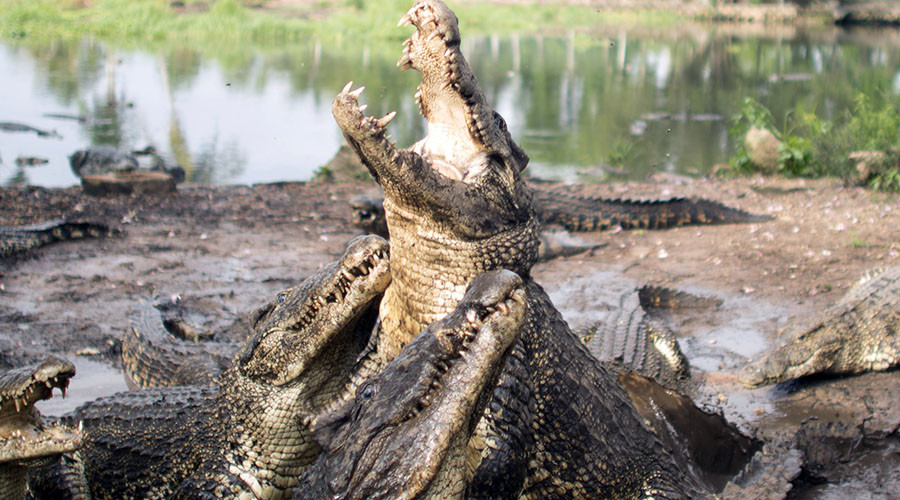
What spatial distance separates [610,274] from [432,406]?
509 centimetres

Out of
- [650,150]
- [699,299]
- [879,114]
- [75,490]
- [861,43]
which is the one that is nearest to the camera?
[75,490]

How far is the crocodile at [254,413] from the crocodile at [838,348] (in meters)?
2.74

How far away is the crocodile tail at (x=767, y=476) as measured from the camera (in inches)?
133

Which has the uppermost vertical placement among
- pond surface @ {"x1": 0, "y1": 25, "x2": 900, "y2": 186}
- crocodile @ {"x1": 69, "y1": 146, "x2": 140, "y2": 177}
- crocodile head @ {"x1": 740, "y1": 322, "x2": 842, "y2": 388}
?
crocodile head @ {"x1": 740, "y1": 322, "x2": 842, "y2": 388}

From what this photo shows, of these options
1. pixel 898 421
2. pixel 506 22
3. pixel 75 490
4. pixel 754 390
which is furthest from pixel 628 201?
pixel 506 22

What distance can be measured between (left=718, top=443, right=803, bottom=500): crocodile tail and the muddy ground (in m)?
0.17

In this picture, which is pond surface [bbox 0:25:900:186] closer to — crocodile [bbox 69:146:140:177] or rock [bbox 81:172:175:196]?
crocodile [bbox 69:146:140:177]

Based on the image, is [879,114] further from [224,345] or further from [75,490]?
[75,490]

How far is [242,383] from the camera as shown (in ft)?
10.6

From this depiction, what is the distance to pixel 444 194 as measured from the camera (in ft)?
9.17

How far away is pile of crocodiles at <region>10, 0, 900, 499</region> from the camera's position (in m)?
2.03

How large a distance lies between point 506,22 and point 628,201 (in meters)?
26.3

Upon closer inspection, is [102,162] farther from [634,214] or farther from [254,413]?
[254,413]

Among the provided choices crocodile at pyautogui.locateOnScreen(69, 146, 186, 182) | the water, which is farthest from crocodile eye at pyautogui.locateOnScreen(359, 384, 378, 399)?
crocodile at pyautogui.locateOnScreen(69, 146, 186, 182)
